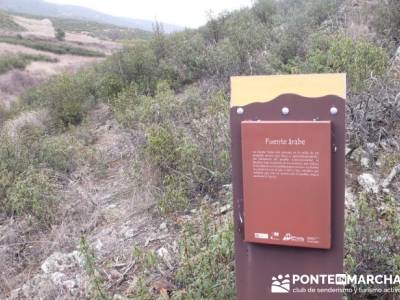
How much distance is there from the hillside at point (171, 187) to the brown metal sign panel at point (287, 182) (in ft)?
2.31

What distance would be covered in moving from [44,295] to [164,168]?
1939 millimetres

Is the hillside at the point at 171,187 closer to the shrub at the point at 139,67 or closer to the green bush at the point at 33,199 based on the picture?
the green bush at the point at 33,199

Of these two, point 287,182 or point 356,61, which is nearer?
point 287,182

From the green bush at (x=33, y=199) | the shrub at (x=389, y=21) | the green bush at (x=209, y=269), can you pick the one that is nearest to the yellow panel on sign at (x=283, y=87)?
the green bush at (x=209, y=269)

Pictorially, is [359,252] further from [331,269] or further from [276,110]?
[276,110]

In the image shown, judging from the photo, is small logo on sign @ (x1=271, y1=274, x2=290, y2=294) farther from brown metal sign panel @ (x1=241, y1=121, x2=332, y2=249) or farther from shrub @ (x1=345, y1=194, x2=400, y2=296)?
shrub @ (x1=345, y1=194, x2=400, y2=296)

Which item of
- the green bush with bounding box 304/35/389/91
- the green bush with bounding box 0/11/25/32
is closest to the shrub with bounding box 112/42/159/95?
the green bush with bounding box 304/35/389/91

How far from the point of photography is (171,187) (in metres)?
4.39

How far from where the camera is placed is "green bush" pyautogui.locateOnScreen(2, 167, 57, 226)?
461cm

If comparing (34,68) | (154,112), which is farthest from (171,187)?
(34,68)

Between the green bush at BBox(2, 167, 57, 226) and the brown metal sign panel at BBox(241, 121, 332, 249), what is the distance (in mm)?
3196

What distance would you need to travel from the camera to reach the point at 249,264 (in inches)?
85.8

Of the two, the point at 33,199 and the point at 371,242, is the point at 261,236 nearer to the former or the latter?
the point at 371,242

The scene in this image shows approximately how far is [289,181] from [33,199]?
11.5 ft
